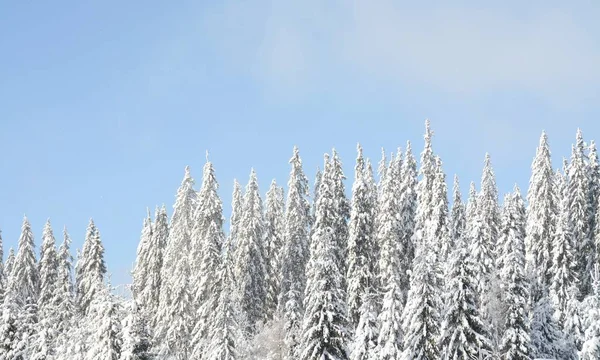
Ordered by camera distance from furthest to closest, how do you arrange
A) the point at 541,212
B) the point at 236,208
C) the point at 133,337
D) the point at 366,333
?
the point at 236,208 < the point at 541,212 < the point at 366,333 < the point at 133,337

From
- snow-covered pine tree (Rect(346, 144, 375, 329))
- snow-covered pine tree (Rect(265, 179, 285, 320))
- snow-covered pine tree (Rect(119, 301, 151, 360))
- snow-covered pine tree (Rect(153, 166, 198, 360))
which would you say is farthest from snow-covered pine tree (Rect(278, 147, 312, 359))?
snow-covered pine tree (Rect(119, 301, 151, 360))

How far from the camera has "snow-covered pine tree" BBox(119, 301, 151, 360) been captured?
43.8 m

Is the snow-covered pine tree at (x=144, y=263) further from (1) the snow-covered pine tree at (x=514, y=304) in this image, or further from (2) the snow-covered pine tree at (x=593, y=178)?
(2) the snow-covered pine tree at (x=593, y=178)

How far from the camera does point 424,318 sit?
136ft

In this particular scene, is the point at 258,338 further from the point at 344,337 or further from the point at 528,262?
the point at 528,262

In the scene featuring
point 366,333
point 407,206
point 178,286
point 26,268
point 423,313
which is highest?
point 407,206

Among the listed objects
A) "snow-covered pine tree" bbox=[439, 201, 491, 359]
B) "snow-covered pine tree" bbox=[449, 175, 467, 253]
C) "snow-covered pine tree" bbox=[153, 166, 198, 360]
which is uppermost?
"snow-covered pine tree" bbox=[449, 175, 467, 253]

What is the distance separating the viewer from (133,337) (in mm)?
44094

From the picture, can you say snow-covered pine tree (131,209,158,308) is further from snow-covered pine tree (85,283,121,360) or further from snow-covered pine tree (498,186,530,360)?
snow-covered pine tree (498,186,530,360)

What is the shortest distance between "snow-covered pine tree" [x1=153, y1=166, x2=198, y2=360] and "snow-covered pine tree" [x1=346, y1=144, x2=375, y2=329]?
47.3ft

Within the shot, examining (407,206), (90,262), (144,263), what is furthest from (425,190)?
(90,262)

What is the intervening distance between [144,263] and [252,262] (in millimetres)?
14358

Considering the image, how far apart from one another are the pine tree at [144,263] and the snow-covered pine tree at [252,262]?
34.0 ft

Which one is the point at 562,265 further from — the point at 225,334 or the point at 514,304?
the point at 225,334
